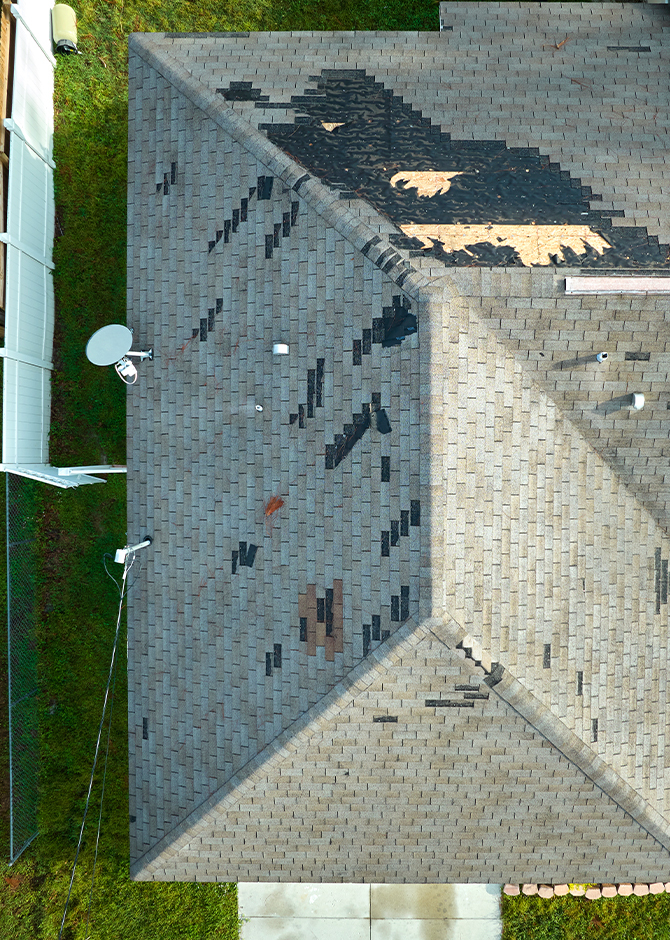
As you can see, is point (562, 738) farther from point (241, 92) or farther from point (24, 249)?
point (24, 249)

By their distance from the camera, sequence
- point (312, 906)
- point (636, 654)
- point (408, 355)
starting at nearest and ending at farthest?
point (408, 355), point (636, 654), point (312, 906)

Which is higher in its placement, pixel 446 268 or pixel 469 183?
pixel 469 183

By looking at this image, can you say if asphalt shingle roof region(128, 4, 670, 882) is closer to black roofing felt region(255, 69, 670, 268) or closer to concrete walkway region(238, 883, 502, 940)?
black roofing felt region(255, 69, 670, 268)

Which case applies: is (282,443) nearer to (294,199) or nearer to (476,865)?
(294,199)

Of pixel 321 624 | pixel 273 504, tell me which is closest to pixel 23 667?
pixel 273 504

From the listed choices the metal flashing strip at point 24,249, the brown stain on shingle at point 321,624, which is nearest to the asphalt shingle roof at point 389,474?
the brown stain on shingle at point 321,624

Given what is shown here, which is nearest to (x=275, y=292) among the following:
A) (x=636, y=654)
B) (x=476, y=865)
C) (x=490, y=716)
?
(x=490, y=716)

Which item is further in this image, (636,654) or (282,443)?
(636,654)
